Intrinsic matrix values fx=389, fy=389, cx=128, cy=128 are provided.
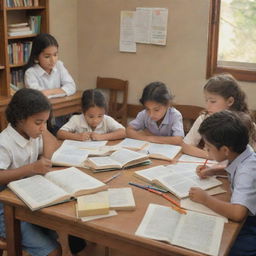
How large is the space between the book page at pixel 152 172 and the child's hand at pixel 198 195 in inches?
9.7

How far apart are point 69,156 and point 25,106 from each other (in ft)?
1.17

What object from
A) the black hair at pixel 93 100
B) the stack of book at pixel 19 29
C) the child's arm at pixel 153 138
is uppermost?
the stack of book at pixel 19 29

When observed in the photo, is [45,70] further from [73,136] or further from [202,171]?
[202,171]

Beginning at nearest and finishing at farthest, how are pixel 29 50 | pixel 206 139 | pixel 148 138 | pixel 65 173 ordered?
pixel 206 139 < pixel 65 173 < pixel 148 138 < pixel 29 50

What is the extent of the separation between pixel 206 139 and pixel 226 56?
7.56ft

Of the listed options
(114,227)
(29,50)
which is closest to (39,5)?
(29,50)

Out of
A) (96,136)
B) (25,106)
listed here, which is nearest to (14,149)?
(25,106)

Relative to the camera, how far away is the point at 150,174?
1.88 meters

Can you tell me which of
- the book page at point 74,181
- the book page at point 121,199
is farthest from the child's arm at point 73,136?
the book page at point 121,199

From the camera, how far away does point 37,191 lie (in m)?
1.66

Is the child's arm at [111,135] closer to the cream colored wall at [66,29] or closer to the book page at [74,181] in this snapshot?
the book page at [74,181]

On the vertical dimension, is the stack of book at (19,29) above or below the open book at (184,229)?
above

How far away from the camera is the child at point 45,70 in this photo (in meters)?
3.56

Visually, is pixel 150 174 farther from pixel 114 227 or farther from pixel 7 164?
pixel 7 164
